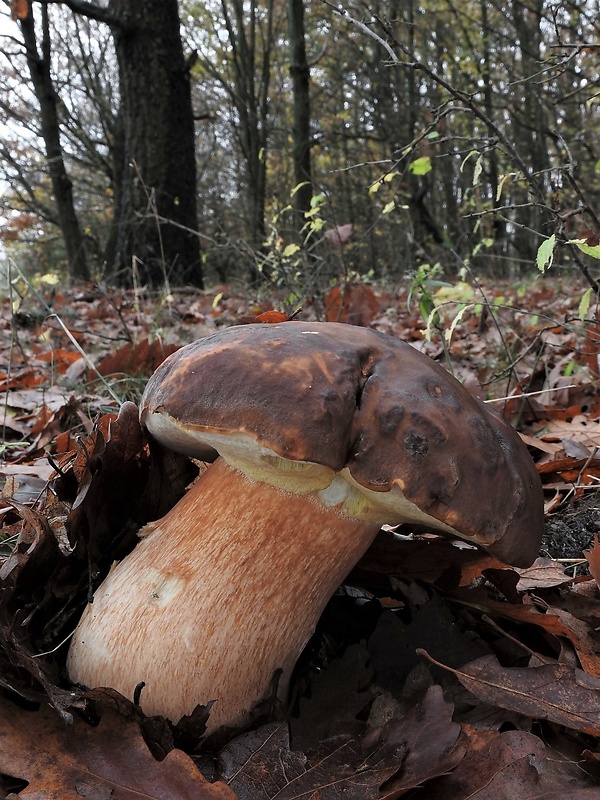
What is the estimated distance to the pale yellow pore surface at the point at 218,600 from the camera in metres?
1.22

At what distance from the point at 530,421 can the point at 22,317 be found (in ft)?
14.8

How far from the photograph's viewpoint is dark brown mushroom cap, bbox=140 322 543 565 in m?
1.05

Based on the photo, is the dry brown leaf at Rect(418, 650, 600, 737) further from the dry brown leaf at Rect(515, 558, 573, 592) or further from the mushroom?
the dry brown leaf at Rect(515, 558, 573, 592)

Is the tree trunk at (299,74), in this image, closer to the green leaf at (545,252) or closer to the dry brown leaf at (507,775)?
the green leaf at (545,252)

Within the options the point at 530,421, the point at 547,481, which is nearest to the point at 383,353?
the point at 547,481

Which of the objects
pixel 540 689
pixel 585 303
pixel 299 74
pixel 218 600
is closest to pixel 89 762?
pixel 218 600

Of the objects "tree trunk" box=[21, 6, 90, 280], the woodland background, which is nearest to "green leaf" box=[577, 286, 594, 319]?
the woodland background

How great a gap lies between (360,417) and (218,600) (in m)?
0.49

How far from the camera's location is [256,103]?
13.7 m

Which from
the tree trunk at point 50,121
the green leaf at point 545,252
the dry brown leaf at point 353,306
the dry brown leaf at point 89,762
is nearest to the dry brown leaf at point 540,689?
the dry brown leaf at point 89,762

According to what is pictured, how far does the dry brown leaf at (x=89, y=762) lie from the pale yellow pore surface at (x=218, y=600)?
0.12m

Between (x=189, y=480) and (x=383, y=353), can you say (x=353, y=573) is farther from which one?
(x=383, y=353)

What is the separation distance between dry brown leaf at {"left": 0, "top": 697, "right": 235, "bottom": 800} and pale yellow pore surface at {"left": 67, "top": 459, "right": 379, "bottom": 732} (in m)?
0.12

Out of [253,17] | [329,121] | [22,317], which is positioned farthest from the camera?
[329,121]
